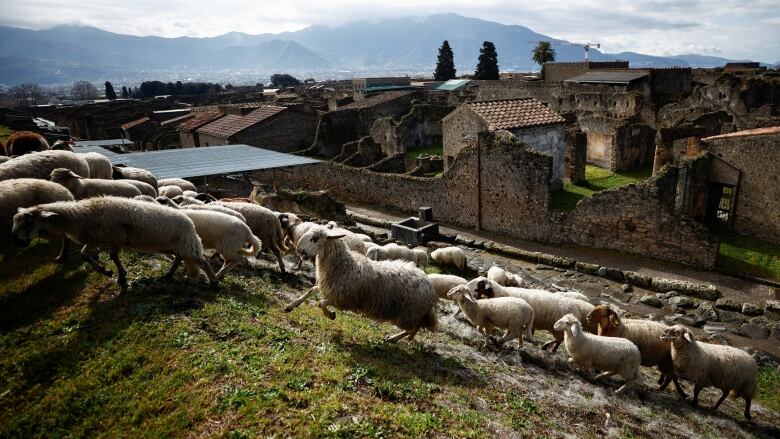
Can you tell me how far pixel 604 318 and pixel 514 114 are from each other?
1379 centimetres

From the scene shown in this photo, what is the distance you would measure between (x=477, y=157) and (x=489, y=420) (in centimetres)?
1362

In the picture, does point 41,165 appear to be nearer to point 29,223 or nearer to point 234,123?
point 29,223

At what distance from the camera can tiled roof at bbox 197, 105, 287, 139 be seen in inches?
1159

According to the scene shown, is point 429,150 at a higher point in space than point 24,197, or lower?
lower

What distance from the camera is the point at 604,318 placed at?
27.7 ft

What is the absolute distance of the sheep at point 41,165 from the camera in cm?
923

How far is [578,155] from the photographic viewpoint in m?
21.7

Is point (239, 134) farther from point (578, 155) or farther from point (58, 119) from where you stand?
point (58, 119)

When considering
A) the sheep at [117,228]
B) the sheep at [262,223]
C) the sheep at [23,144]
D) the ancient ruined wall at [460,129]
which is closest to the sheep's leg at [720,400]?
the sheep at [262,223]

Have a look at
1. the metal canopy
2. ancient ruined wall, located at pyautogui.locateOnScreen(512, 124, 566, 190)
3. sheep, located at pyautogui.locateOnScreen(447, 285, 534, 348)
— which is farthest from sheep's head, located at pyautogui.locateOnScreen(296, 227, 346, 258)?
ancient ruined wall, located at pyautogui.locateOnScreen(512, 124, 566, 190)

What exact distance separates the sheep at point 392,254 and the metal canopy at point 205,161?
878 centimetres

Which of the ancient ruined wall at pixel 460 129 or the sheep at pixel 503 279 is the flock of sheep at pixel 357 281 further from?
the ancient ruined wall at pixel 460 129

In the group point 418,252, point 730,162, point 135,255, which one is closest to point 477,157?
point 418,252

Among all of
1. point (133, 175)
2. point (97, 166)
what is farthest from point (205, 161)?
point (97, 166)
